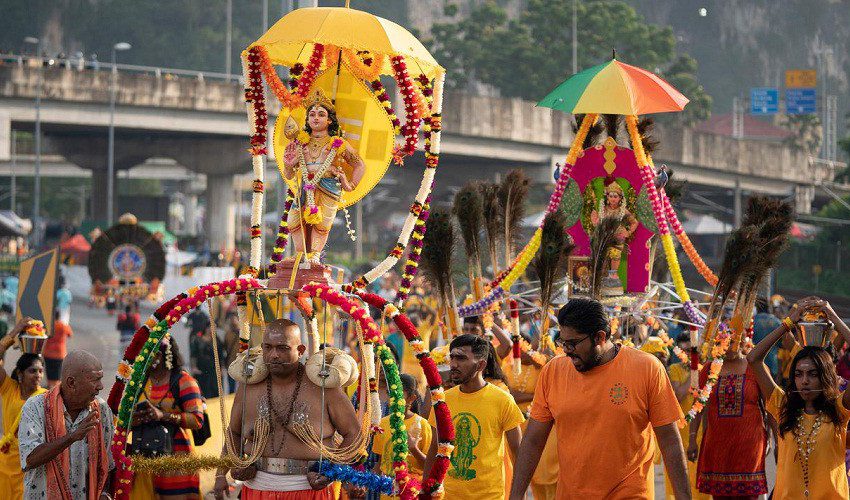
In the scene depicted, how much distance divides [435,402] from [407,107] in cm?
204


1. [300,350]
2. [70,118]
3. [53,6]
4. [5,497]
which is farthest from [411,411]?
[53,6]

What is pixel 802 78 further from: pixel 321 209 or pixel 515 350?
pixel 321 209

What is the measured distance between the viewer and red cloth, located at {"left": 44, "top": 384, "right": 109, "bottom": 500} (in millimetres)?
8305

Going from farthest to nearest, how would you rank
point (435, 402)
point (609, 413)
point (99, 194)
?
1. point (99, 194)
2. point (435, 402)
3. point (609, 413)

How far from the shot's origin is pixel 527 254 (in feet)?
42.5

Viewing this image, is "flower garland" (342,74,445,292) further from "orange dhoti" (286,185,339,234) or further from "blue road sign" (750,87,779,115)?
"blue road sign" (750,87,779,115)

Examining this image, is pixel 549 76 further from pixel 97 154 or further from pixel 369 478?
pixel 369 478

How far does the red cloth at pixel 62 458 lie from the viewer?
8.30 metres

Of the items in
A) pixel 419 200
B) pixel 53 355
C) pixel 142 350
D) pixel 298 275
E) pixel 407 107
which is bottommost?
pixel 53 355

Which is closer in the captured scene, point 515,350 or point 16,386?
point 16,386

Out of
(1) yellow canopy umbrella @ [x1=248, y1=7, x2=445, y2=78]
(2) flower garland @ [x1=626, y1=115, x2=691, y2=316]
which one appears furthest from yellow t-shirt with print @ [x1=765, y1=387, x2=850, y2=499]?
(2) flower garland @ [x1=626, y1=115, x2=691, y2=316]

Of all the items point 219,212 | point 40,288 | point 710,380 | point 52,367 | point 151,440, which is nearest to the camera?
point 151,440

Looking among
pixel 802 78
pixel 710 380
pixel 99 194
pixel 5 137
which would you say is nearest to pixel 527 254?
pixel 710 380

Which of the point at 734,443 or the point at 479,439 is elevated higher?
the point at 479,439
